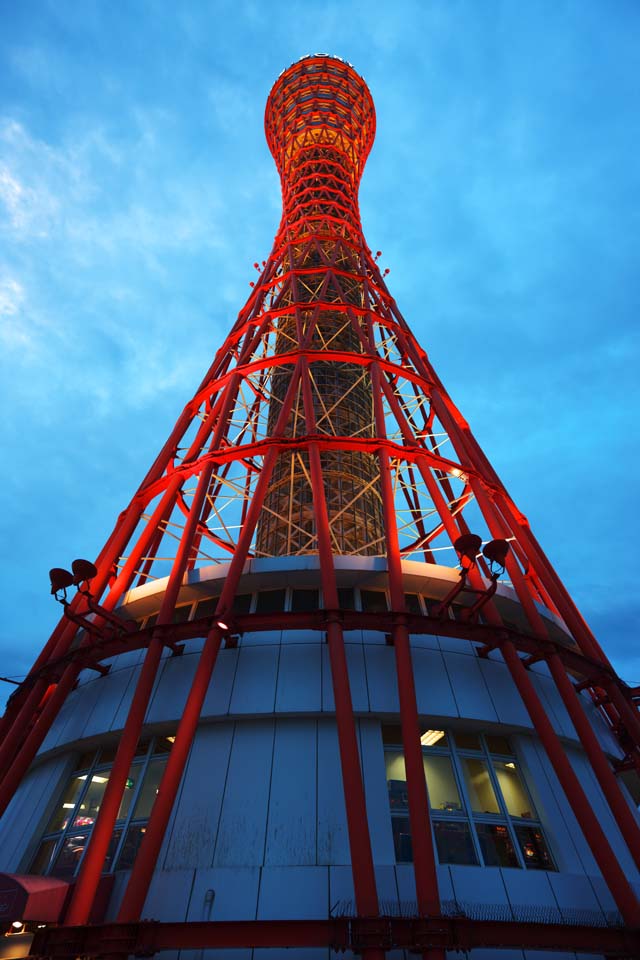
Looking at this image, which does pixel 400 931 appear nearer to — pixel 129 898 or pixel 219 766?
pixel 129 898

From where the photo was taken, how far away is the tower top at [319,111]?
3750 centimetres

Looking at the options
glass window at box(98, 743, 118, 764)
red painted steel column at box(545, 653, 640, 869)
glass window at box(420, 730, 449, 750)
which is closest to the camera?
red painted steel column at box(545, 653, 640, 869)

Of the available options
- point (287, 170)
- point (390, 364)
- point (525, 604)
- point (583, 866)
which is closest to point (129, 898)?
point (583, 866)

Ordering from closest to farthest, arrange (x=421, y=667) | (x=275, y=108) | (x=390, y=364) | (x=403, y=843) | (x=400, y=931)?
(x=400, y=931)
(x=403, y=843)
(x=421, y=667)
(x=390, y=364)
(x=275, y=108)

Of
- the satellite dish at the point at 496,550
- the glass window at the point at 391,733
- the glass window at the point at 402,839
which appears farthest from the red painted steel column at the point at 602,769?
the glass window at the point at 402,839

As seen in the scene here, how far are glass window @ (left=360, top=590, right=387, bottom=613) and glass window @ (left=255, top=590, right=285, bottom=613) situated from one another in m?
2.09

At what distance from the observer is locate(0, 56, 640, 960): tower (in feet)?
28.8

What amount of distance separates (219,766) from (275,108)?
4213cm

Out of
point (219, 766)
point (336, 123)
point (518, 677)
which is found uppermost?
point (336, 123)

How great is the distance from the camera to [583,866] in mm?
11234

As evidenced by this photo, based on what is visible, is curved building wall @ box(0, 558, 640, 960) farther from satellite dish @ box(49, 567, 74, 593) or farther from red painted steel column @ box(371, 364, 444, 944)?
satellite dish @ box(49, 567, 74, 593)

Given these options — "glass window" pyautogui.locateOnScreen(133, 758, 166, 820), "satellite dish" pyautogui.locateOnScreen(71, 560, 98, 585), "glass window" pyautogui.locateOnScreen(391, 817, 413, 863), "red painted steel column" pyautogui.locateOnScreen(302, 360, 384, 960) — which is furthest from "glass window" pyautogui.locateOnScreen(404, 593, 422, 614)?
"satellite dish" pyautogui.locateOnScreen(71, 560, 98, 585)

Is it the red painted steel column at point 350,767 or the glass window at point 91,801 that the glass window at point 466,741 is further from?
the glass window at point 91,801

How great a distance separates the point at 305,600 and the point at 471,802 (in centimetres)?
586
